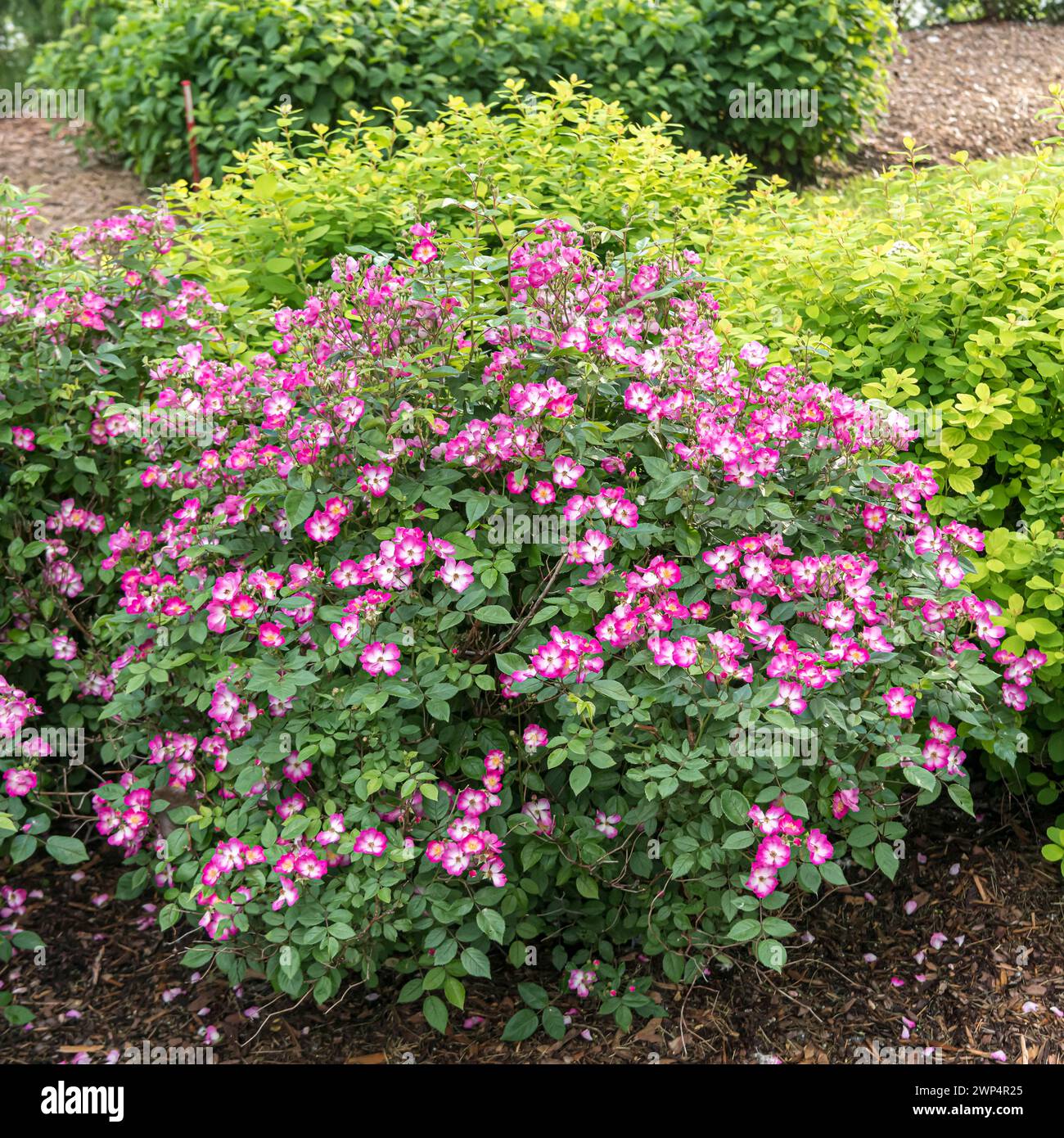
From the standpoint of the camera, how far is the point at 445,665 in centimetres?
239

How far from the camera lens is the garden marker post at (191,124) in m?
6.28

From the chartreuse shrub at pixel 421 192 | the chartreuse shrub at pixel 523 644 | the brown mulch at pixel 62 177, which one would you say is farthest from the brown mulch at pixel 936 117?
the chartreuse shrub at pixel 523 644

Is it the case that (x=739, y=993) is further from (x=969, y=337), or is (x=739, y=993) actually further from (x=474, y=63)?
(x=474, y=63)

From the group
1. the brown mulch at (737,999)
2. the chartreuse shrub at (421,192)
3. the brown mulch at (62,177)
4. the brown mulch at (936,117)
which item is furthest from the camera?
the brown mulch at (936,117)

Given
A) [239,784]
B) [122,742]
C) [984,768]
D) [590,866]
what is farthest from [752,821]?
[122,742]

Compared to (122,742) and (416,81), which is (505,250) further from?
(416,81)


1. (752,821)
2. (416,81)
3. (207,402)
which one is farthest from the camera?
(416,81)

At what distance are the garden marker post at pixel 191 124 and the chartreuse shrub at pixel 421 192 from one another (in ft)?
7.24

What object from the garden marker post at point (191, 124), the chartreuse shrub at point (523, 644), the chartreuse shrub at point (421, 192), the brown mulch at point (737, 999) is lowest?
the brown mulch at point (737, 999)

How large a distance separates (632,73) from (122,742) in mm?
5413

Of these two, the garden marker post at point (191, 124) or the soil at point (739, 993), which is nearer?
the soil at point (739, 993)

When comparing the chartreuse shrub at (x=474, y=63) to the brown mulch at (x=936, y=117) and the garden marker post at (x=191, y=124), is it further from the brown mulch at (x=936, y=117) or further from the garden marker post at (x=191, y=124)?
the brown mulch at (x=936, y=117)

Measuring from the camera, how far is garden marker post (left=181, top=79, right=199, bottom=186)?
20.6ft

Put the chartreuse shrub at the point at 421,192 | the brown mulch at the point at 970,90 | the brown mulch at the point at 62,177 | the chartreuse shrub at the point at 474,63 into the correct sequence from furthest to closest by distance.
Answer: the brown mulch at the point at 970,90, the brown mulch at the point at 62,177, the chartreuse shrub at the point at 474,63, the chartreuse shrub at the point at 421,192
